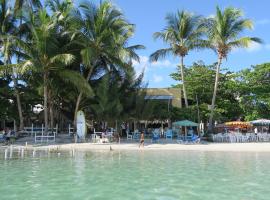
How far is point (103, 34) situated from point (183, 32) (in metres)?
8.20

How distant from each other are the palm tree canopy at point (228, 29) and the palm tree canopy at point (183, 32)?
1.21 metres

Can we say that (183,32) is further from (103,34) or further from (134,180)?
(134,180)

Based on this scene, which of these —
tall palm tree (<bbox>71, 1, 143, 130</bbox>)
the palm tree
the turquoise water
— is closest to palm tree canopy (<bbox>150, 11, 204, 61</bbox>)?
tall palm tree (<bbox>71, 1, 143, 130</bbox>)

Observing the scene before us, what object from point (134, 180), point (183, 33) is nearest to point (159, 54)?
point (183, 33)

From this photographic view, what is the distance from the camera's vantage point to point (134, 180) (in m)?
12.1

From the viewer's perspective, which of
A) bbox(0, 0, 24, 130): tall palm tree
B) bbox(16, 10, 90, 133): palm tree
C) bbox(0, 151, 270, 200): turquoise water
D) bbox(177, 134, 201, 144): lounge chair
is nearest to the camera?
bbox(0, 151, 270, 200): turquoise water

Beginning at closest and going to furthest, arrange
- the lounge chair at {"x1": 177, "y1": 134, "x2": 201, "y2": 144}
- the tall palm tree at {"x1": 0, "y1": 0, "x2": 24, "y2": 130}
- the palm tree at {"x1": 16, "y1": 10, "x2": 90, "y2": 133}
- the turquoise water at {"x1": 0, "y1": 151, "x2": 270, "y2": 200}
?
the turquoise water at {"x1": 0, "y1": 151, "x2": 270, "y2": 200}
the palm tree at {"x1": 16, "y1": 10, "x2": 90, "y2": 133}
the lounge chair at {"x1": 177, "y1": 134, "x2": 201, "y2": 144}
the tall palm tree at {"x1": 0, "y1": 0, "x2": 24, "y2": 130}

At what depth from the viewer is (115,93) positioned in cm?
3073

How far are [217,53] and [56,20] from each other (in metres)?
13.6

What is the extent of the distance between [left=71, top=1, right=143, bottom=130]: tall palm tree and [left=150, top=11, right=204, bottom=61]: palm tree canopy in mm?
4976

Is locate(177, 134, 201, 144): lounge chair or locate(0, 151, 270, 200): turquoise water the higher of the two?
locate(177, 134, 201, 144): lounge chair

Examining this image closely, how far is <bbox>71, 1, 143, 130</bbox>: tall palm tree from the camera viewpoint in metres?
29.0

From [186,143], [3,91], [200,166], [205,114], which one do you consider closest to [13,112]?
[3,91]

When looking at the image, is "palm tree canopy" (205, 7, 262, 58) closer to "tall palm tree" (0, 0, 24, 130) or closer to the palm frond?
the palm frond
